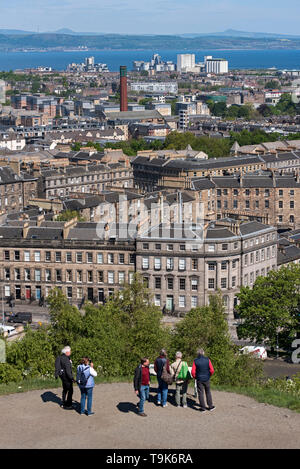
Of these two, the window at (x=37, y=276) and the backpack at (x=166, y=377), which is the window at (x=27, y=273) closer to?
the window at (x=37, y=276)

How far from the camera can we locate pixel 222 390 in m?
29.7

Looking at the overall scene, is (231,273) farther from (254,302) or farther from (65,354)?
(65,354)

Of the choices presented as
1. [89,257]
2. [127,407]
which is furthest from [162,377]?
[89,257]

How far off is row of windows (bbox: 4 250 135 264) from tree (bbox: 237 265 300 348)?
12.7 meters

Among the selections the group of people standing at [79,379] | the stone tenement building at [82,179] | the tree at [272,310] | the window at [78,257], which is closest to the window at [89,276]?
the window at [78,257]

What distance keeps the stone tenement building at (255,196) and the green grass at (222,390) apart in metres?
71.2

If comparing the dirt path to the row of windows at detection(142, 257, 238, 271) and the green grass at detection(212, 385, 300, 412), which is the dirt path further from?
the row of windows at detection(142, 257, 238, 271)

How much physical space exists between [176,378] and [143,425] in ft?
7.12

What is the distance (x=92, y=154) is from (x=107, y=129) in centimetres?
6668

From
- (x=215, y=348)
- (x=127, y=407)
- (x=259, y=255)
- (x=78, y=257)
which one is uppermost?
(x=127, y=407)

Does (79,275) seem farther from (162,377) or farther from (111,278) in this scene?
(162,377)
